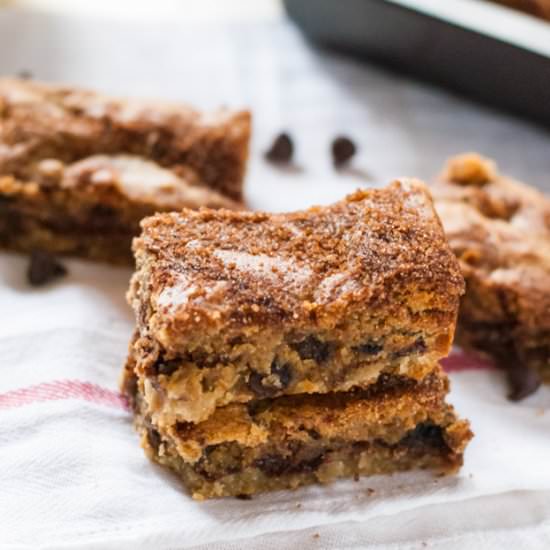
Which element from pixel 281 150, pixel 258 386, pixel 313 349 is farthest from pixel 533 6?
pixel 258 386

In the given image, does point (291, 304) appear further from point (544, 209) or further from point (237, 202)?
point (544, 209)

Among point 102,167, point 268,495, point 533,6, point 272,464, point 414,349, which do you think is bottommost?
point 268,495

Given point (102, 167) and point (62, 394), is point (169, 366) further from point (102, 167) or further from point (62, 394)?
point (102, 167)

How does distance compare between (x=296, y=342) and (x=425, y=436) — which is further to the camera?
(x=425, y=436)

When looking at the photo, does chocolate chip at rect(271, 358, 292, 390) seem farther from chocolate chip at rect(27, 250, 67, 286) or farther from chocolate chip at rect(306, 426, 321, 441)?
chocolate chip at rect(27, 250, 67, 286)

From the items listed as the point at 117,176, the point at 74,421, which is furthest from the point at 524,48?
the point at 74,421

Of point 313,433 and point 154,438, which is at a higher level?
point 313,433
